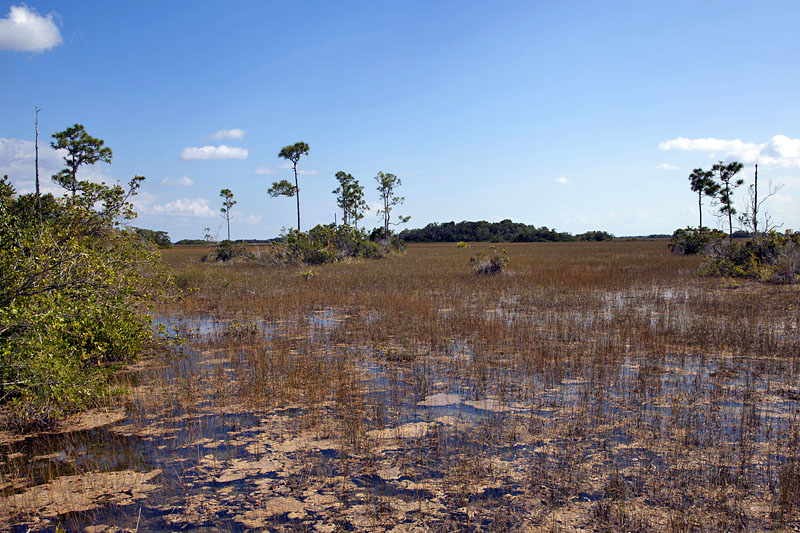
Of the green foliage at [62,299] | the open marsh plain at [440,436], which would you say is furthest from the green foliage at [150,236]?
the open marsh plain at [440,436]

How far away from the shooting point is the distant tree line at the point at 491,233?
9438 cm

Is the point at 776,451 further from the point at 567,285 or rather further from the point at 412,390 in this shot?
the point at 567,285

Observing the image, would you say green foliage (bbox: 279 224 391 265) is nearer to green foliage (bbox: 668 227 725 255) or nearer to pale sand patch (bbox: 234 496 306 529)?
green foliage (bbox: 668 227 725 255)

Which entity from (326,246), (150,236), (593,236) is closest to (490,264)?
(326,246)

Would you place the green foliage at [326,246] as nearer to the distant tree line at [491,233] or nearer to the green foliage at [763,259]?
the green foliage at [763,259]

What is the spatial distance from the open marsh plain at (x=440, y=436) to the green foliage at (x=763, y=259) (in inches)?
286

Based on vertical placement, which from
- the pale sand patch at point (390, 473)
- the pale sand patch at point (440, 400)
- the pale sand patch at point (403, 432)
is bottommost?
the pale sand patch at point (390, 473)

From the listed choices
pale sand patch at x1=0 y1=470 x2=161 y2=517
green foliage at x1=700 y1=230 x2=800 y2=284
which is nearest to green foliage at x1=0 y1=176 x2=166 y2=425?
pale sand patch at x1=0 y1=470 x2=161 y2=517

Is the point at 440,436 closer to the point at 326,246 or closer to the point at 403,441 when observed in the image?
the point at 403,441

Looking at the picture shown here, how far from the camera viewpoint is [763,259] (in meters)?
18.8

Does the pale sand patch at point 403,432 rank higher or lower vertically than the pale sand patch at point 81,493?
higher

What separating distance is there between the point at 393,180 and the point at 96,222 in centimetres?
4029

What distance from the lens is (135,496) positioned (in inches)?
154

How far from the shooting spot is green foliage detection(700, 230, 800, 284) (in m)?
15.9
